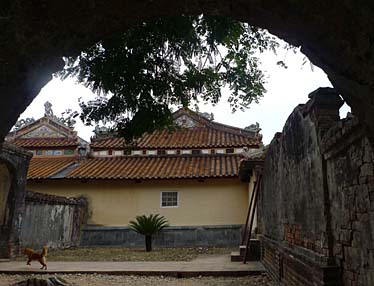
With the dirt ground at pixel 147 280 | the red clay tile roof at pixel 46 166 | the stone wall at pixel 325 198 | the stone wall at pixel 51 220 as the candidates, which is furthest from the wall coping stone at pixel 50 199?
the stone wall at pixel 325 198

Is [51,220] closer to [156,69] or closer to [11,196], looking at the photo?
[11,196]

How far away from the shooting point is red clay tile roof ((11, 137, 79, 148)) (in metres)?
17.4

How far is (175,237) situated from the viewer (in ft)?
44.6

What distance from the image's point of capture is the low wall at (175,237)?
44.1 ft

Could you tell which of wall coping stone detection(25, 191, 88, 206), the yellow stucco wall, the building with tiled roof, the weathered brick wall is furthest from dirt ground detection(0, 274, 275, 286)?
the yellow stucco wall

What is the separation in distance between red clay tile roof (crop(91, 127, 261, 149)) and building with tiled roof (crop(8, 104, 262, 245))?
5 centimetres

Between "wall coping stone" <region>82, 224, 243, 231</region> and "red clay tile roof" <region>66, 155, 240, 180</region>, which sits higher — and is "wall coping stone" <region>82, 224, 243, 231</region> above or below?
below

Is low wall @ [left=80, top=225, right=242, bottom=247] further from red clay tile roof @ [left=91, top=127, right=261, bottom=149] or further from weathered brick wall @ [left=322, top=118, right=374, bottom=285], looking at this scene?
weathered brick wall @ [left=322, top=118, right=374, bottom=285]

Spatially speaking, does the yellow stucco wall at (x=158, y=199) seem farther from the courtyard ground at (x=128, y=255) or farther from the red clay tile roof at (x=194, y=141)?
the red clay tile roof at (x=194, y=141)

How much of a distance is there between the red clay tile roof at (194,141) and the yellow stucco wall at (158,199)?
7.52 feet

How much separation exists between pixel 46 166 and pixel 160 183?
18.8 ft

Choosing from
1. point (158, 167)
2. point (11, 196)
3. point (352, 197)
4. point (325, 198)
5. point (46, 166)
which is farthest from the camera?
point (46, 166)

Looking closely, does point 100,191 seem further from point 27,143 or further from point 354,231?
point 354,231

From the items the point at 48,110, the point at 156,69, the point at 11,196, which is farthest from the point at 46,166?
the point at 156,69
